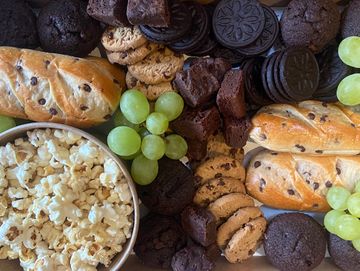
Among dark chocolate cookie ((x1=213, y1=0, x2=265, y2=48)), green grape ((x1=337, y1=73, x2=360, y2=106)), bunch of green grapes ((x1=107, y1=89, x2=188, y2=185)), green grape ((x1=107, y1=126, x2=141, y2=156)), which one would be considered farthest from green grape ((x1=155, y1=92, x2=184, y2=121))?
green grape ((x1=337, y1=73, x2=360, y2=106))

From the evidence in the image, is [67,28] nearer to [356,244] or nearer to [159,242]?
[159,242]

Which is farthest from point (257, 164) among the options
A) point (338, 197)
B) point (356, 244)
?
point (356, 244)

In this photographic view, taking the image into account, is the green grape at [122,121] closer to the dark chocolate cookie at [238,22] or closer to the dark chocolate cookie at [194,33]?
the dark chocolate cookie at [194,33]

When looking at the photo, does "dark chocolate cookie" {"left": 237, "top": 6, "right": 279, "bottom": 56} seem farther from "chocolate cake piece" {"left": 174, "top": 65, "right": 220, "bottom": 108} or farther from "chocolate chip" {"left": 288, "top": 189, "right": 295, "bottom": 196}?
"chocolate chip" {"left": 288, "top": 189, "right": 295, "bottom": 196}

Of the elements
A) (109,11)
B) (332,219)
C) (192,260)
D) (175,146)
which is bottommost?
(192,260)

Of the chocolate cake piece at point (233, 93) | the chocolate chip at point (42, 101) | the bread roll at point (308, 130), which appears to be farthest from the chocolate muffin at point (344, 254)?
the chocolate chip at point (42, 101)

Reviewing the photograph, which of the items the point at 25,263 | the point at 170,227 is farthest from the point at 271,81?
the point at 25,263
